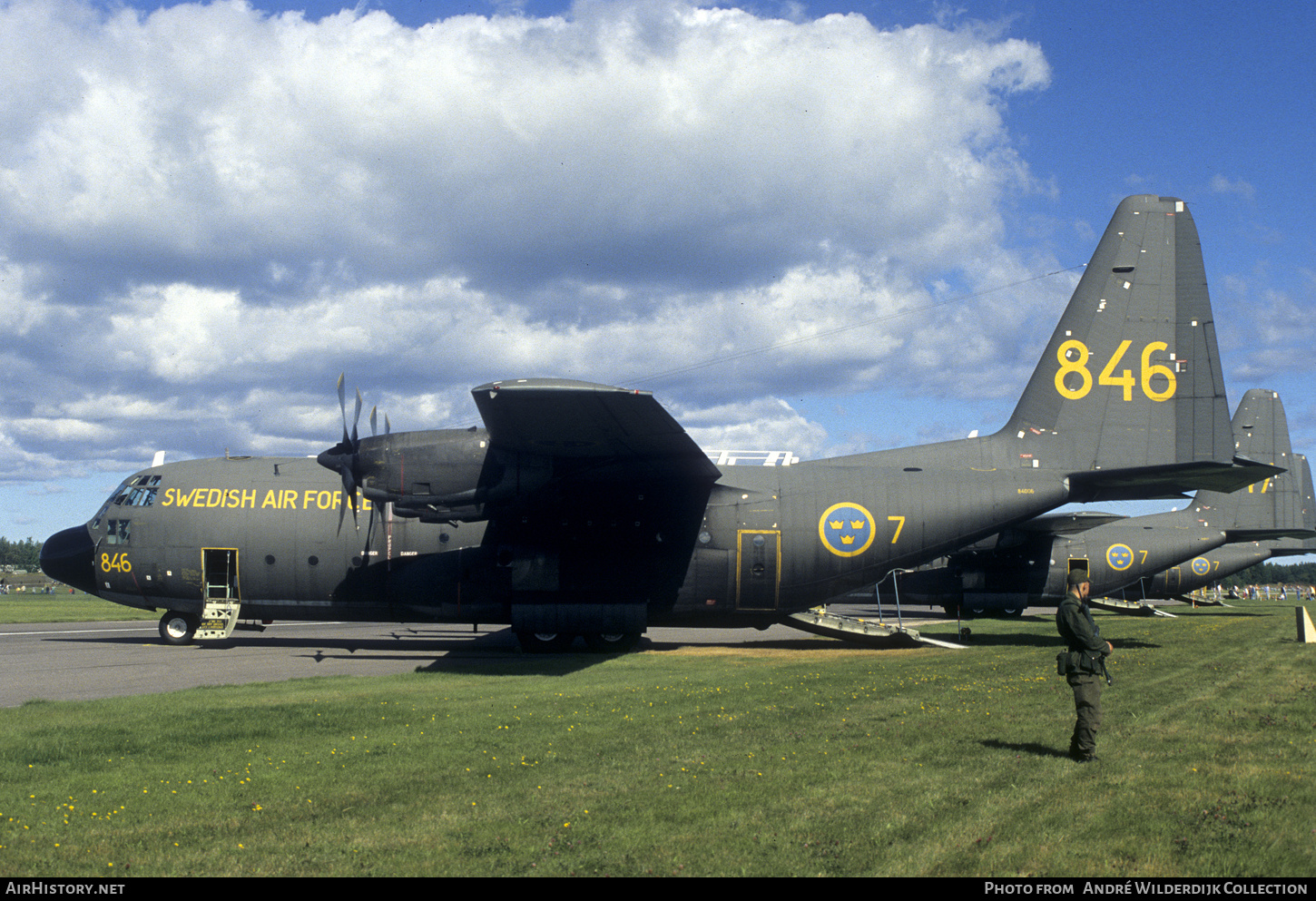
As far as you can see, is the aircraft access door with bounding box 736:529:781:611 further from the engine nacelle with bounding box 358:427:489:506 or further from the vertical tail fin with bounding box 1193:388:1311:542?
the vertical tail fin with bounding box 1193:388:1311:542

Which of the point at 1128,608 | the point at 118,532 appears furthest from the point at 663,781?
the point at 1128,608

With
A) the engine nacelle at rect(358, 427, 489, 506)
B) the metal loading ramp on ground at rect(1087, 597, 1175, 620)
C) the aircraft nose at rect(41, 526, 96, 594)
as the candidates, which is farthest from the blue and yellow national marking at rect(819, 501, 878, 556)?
the metal loading ramp on ground at rect(1087, 597, 1175, 620)

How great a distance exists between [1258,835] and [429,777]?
710 cm

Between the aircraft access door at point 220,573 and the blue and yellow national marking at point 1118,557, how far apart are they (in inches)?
A: 1336

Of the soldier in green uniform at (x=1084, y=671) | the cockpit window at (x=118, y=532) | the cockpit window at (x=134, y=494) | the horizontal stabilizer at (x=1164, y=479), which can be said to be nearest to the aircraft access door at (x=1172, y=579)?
the horizontal stabilizer at (x=1164, y=479)

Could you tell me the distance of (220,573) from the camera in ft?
75.3

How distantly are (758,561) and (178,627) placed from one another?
15.8 m

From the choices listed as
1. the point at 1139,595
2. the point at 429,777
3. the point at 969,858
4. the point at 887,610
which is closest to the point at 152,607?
the point at 429,777

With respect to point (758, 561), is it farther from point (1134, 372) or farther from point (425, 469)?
point (1134, 372)

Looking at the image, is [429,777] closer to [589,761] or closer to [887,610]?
[589,761]

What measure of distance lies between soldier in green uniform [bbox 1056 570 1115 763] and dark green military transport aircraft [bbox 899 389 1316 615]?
855 inches

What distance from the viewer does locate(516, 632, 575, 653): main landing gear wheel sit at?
21.6 metres

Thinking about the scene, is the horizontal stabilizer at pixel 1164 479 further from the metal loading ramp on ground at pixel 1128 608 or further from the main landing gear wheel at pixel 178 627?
the metal loading ramp on ground at pixel 1128 608

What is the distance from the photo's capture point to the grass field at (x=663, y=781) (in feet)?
20.9
